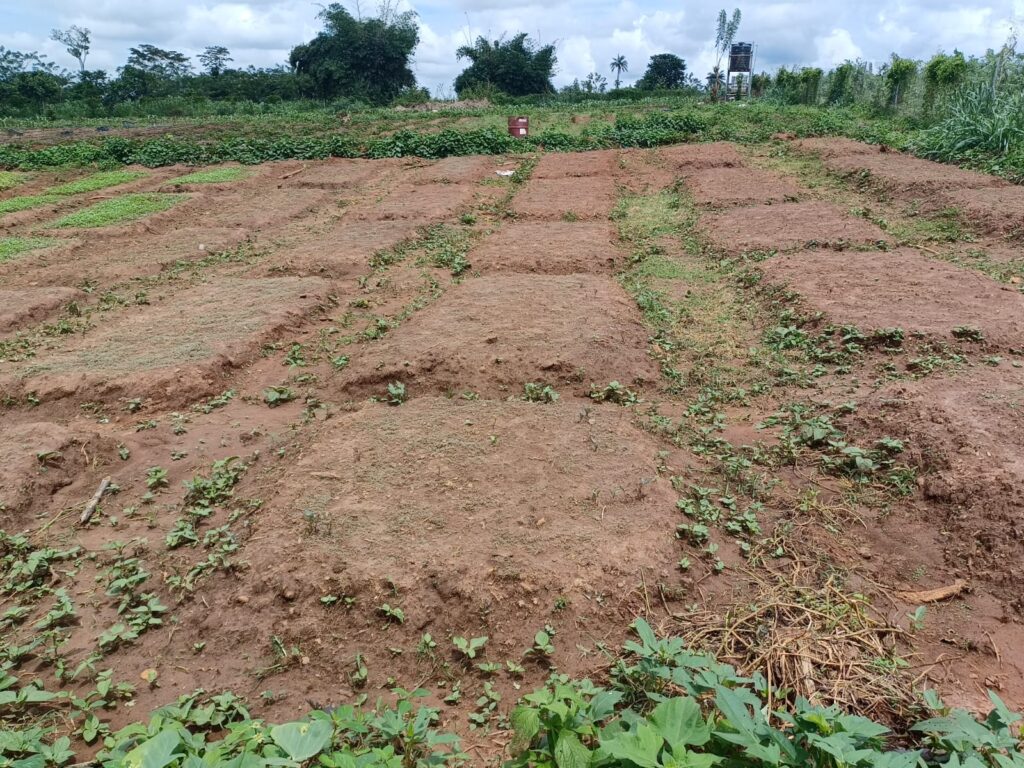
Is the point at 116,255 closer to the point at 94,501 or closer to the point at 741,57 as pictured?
the point at 94,501

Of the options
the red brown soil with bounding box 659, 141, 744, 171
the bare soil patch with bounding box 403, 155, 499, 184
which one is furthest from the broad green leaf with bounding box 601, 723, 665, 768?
the red brown soil with bounding box 659, 141, 744, 171

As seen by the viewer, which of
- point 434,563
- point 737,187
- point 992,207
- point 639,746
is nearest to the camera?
point 639,746

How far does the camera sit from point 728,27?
24.5 meters

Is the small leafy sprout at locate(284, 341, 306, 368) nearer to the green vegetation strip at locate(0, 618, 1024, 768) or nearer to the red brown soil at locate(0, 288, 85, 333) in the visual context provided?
the red brown soil at locate(0, 288, 85, 333)

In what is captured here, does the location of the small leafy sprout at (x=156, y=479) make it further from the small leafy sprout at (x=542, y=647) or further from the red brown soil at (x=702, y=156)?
the red brown soil at (x=702, y=156)

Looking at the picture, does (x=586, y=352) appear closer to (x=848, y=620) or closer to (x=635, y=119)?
(x=848, y=620)

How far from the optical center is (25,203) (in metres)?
10.4

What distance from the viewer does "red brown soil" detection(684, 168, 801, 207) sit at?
8312 millimetres

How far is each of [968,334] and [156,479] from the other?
15.2 feet

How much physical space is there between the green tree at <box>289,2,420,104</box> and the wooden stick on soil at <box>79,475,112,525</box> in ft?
96.4

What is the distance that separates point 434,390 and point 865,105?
18299mm

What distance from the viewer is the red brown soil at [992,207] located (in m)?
6.38

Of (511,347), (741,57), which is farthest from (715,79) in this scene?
(511,347)

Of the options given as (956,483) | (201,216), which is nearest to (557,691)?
(956,483)
